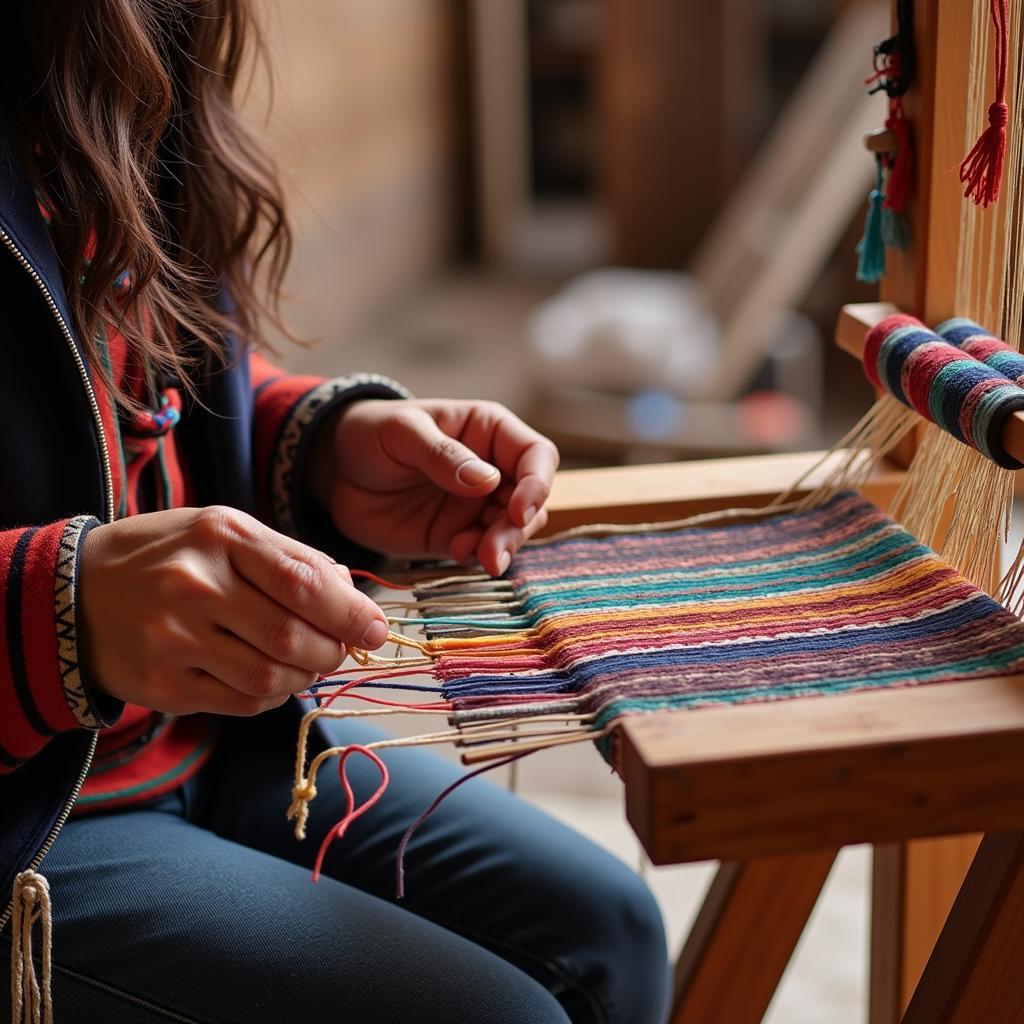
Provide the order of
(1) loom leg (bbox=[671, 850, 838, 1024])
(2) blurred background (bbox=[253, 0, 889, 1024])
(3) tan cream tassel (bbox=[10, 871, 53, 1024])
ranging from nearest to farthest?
(3) tan cream tassel (bbox=[10, 871, 53, 1024]) → (1) loom leg (bbox=[671, 850, 838, 1024]) → (2) blurred background (bbox=[253, 0, 889, 1024])

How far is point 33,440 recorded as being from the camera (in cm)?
70

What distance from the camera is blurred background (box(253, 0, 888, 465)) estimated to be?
8.64 feet

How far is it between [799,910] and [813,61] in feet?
11.4

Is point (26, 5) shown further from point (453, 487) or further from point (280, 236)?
point (453, 487)

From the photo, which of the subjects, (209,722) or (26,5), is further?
(209,722)

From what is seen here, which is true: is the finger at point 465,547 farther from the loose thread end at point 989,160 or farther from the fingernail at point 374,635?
the loose thread end at point 989,160

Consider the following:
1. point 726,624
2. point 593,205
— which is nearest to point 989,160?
point 726,624

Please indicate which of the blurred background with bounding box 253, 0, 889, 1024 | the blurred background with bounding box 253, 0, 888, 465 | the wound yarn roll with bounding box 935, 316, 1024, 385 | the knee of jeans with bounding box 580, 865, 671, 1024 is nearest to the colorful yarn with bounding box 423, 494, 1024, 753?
the wound yarn roll with bounding box 935, 316, 1024, 385

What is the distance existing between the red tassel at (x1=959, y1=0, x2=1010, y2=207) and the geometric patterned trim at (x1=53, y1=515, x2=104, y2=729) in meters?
0.51

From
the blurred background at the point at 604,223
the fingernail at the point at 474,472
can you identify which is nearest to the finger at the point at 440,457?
the fingernail at the point at 474,472

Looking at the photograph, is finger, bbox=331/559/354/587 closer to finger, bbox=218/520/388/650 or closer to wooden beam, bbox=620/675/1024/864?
finger, bbox=218/520/388/650

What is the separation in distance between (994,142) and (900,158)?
0.11 meters

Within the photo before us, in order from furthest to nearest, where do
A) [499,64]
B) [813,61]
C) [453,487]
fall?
1. [499,64]
2. [813,61]
3. [453,487]

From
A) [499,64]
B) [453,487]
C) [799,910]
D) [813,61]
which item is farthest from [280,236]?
[499,64]
